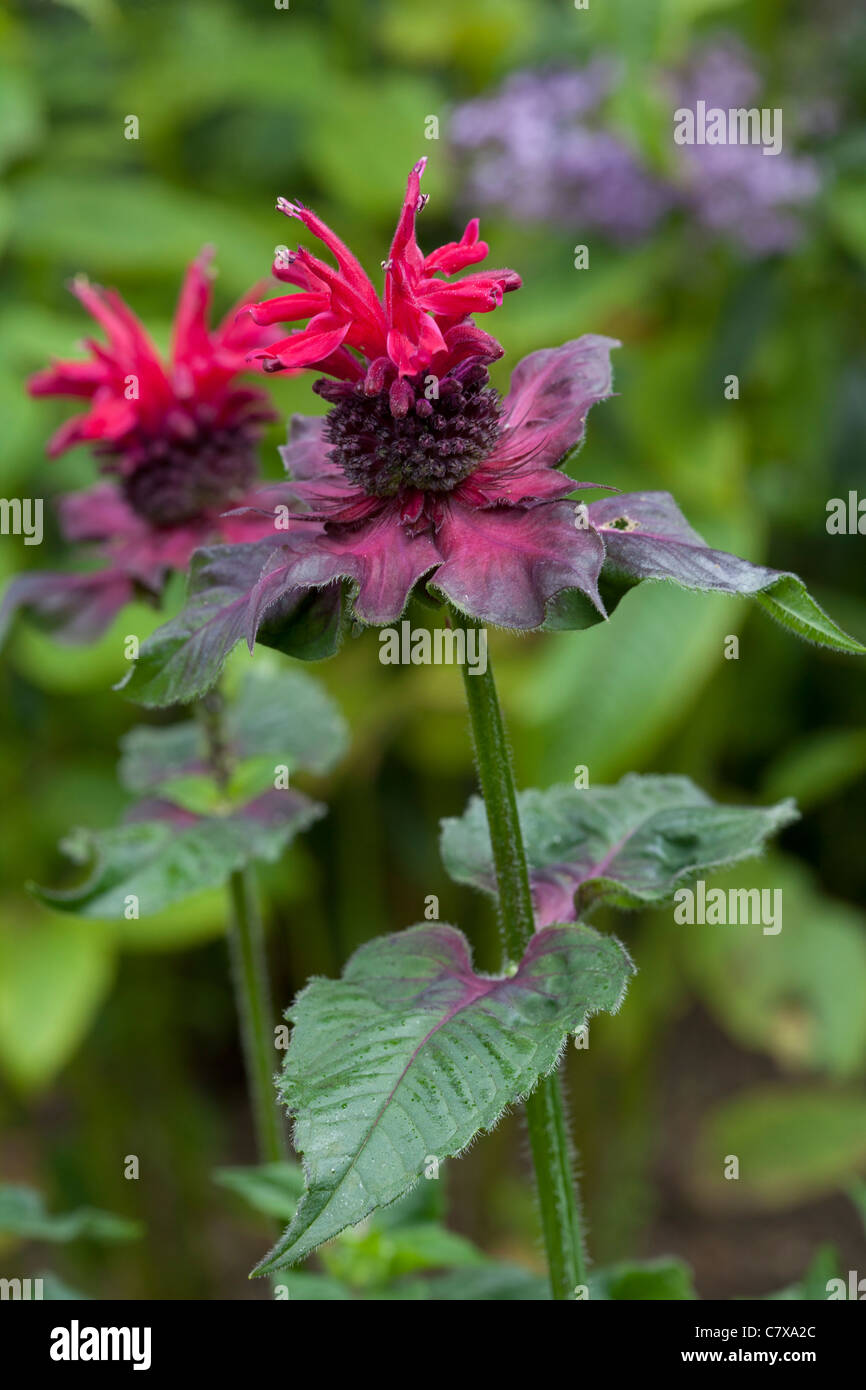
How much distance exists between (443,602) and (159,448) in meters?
0.30

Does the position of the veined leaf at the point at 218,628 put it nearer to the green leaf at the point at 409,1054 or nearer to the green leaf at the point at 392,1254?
the green leaf at the point at 409,1054

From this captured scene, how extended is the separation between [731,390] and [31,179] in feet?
2.56

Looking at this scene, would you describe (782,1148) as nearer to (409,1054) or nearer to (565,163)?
(565,163)

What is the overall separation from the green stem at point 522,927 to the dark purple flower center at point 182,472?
10.8 inches

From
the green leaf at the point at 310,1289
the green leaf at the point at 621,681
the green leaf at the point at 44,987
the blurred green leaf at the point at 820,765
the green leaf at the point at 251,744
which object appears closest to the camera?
the green leaf at the point at 310,1289

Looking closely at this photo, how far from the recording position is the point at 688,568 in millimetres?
459

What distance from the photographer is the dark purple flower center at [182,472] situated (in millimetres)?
730

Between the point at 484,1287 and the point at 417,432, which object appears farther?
the point at 484,1287

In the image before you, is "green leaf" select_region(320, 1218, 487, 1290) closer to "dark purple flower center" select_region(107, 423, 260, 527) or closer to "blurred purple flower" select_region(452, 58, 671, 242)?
"dark purple flower center" select_region(107, 423, 260, 527)

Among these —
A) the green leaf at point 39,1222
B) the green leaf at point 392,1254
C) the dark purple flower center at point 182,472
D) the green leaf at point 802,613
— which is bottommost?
the green leaf at point 392,1254

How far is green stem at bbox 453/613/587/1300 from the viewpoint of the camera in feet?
1.66

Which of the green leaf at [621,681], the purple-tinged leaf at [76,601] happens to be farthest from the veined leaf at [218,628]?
the green leaf at [621,681]

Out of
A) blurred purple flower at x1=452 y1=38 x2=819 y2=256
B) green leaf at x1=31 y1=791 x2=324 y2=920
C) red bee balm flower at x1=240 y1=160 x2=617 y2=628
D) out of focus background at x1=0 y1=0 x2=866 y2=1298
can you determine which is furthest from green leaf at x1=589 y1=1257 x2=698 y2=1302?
blurred purple flower at x1=452 y1=38 x2=819 y2=256

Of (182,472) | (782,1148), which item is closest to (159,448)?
(182,472)
